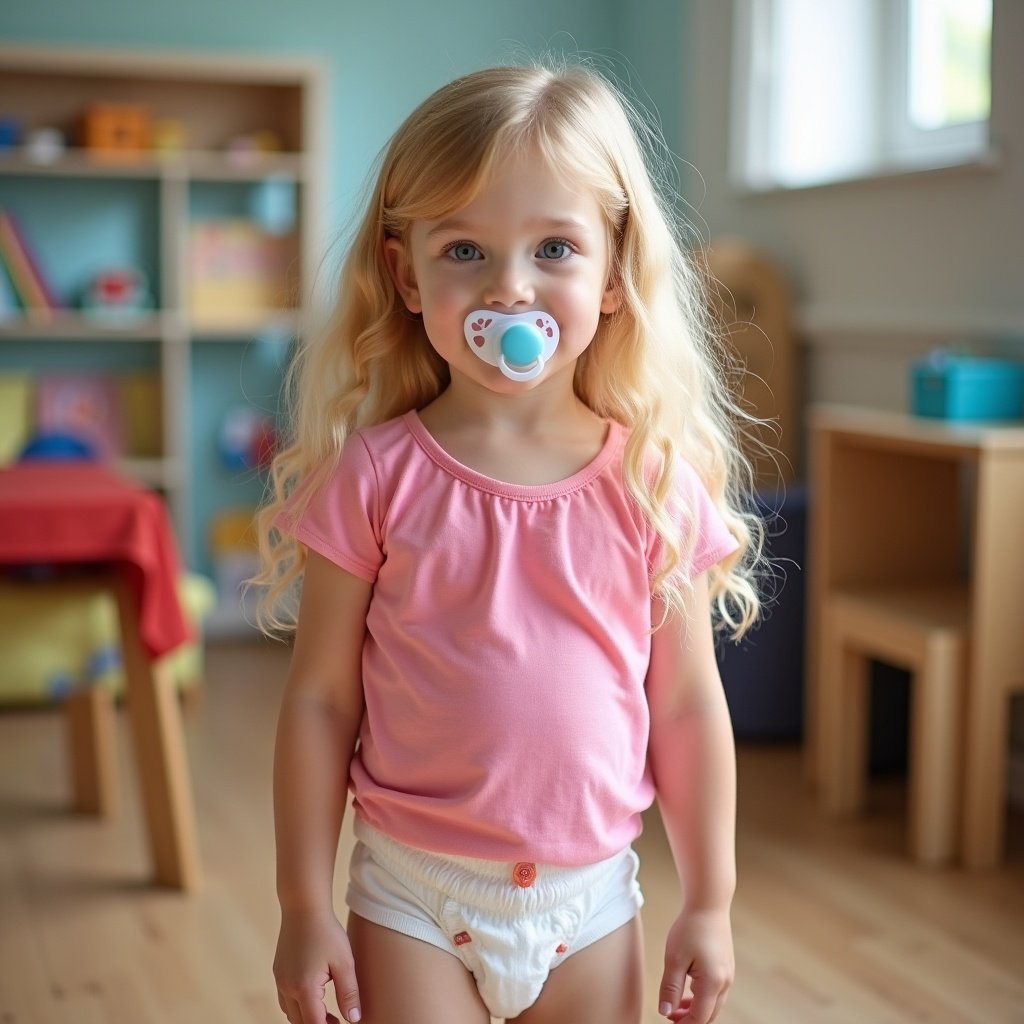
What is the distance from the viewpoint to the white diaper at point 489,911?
101 centimetres

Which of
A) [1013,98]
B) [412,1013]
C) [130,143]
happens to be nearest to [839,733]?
[1013,98]

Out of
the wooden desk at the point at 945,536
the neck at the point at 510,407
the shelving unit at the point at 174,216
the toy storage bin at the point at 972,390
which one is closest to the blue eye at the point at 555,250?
the neck at the point at 510,407

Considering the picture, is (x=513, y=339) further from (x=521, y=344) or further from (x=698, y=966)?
(x=698, y=966)

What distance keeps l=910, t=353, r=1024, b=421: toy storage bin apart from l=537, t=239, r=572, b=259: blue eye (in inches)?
64.8

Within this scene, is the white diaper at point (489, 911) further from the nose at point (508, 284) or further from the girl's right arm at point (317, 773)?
the nose at point (508, 284)

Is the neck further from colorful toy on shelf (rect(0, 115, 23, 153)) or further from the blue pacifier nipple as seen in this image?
colorful toy on shelf (rect(0, 115, 23, 153))

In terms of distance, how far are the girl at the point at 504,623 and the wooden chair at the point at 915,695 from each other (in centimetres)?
136

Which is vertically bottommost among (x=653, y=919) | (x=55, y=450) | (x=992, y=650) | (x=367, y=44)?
(x=653, y=919)

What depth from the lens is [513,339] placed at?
963 mm

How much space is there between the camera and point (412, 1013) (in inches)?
39.4

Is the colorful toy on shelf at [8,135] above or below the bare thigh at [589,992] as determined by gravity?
above

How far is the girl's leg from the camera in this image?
1001 millimetres

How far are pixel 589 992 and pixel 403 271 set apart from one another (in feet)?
1.80

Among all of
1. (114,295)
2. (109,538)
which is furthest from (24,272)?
(109,538)
